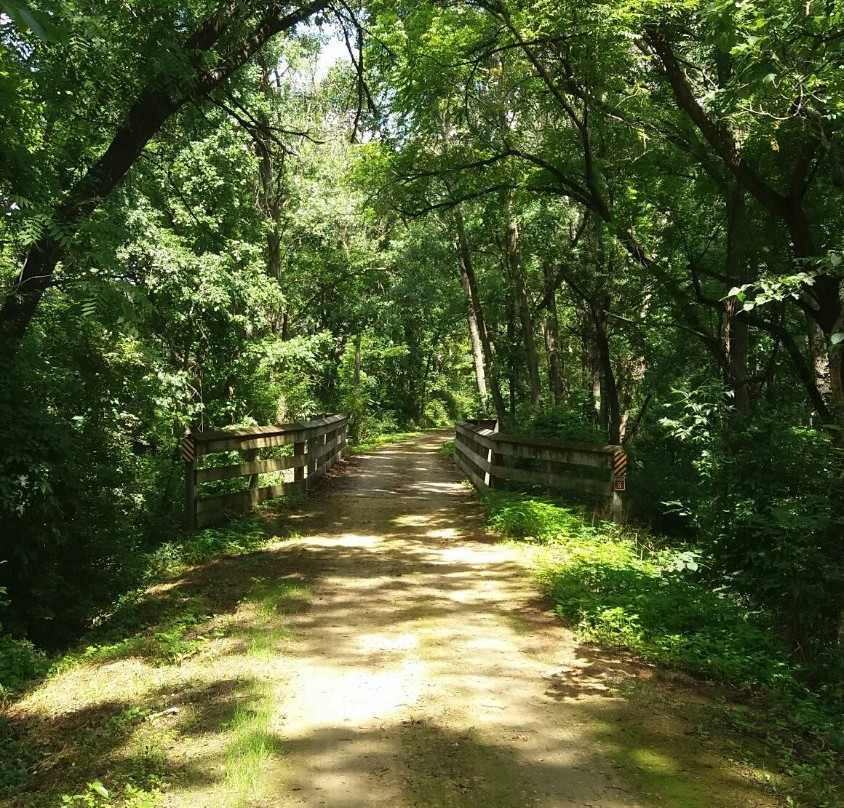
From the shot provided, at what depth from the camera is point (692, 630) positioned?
5258 millimetres

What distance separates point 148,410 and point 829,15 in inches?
345

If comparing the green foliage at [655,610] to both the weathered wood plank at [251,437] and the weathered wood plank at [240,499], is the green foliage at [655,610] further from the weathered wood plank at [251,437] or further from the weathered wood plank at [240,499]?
the weathered wood plank at [240,499]

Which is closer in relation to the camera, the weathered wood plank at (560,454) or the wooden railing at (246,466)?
the wooden railing at (246,466)

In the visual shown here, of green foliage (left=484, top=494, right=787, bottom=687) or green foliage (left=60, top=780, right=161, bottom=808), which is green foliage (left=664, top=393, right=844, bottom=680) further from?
green foliage (left=60, top=780, right=161, bottom=808)

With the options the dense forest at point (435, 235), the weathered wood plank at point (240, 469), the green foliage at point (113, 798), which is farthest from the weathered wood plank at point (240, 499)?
the green foliage at point (113, 798)

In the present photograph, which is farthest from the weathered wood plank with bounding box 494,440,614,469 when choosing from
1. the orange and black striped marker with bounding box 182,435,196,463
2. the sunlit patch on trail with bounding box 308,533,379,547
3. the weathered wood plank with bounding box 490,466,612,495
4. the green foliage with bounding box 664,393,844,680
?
the orange and black striped marker with bounding box 182,435,196,463

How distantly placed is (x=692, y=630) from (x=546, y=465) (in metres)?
4.79

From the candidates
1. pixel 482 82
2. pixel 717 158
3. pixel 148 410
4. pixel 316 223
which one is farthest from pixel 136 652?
pixel 316 223

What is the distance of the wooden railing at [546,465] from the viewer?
8.55m

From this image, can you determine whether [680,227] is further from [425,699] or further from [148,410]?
[425,699]

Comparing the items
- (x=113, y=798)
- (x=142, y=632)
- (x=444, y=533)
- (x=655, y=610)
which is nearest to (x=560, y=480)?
(x=444, y=533)

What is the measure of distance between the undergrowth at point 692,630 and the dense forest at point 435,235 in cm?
31

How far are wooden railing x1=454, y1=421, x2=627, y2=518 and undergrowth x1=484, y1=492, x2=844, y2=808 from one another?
2.47 feet

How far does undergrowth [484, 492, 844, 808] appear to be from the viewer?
3.64 meters
